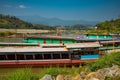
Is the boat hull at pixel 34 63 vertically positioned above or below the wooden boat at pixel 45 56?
below

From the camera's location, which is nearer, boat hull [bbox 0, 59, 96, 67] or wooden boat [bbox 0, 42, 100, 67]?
boat hull [bbox 0, 59, 96, 67]

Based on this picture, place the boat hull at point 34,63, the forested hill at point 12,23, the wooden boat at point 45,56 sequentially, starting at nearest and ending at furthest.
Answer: the boat hull at point 34,63
the wooden boat at point 45,56
the forested hill at point 12,23

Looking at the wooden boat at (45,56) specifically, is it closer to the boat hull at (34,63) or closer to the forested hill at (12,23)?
the boat hull at (34,63)

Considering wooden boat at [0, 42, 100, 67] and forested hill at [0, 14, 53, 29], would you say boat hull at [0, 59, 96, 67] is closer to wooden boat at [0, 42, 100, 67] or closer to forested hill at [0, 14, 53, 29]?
wooden boat at [0, 42, 100, 67]

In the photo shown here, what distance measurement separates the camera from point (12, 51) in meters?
19.3

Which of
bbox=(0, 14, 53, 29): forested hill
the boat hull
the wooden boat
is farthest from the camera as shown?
bbox=(0, 14, 53, 29): forested hill

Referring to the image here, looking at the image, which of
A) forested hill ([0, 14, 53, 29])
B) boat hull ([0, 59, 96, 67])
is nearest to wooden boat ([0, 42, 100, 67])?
boat hull ([0, 59, 96, 67])

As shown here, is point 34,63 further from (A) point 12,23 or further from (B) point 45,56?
(A) point 12,23

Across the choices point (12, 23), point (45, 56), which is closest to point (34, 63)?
point (45, 56)

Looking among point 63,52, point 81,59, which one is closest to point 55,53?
point 63,52

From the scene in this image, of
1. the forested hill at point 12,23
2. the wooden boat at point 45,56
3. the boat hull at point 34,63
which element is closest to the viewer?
the boat hull at point 34,63

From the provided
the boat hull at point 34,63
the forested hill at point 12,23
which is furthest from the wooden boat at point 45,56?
the forested hill at point 12,23

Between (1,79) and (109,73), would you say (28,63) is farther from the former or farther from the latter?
(109,73)

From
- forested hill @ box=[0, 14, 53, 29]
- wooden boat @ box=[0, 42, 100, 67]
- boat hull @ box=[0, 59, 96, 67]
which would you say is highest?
forested hill @ box=[0, 14, 53, 29]
